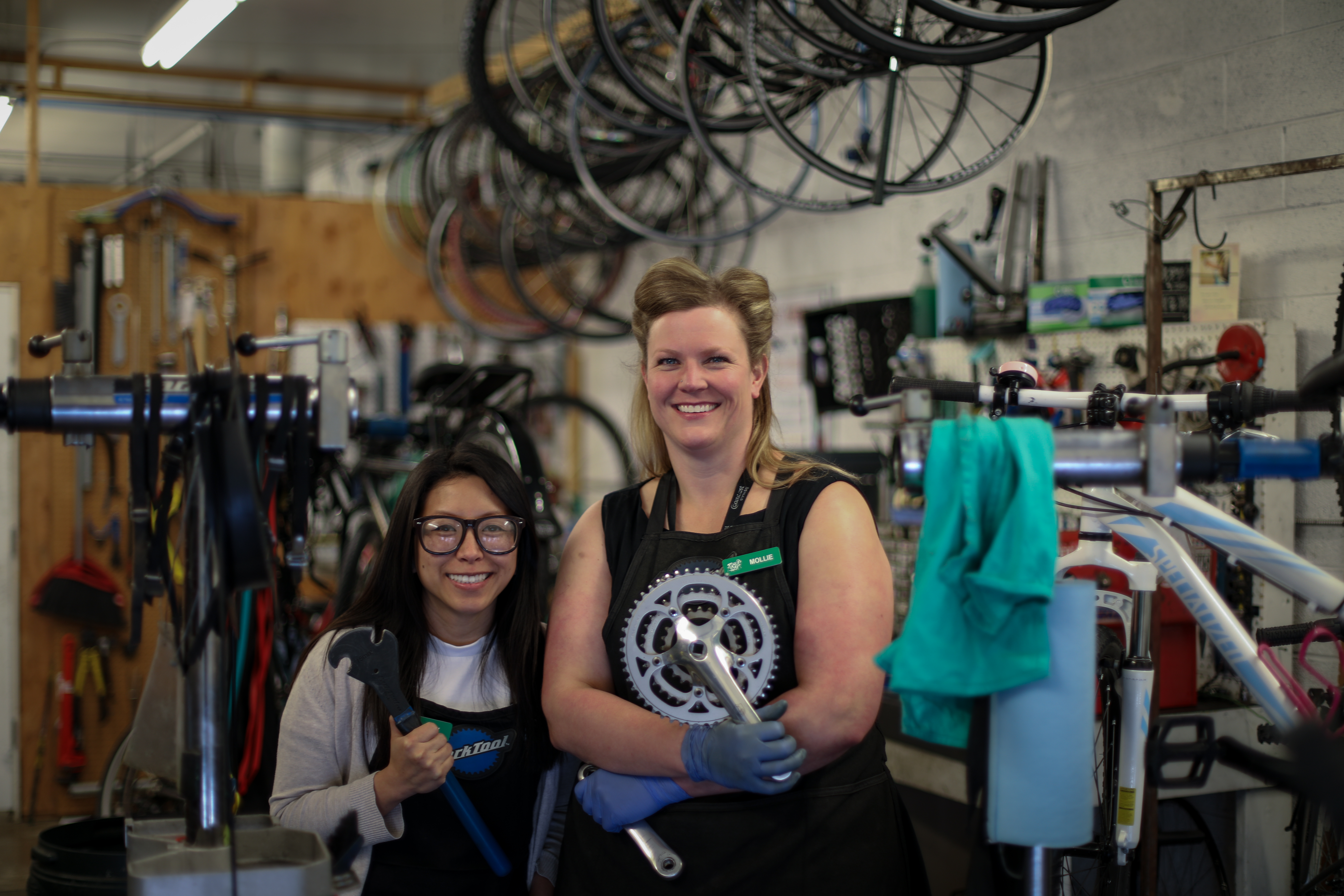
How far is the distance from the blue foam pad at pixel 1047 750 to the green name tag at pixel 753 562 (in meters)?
0.63

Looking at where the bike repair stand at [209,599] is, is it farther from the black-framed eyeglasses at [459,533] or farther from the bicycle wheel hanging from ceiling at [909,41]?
the bicycle wheel hanging from ceiling at [909,41]

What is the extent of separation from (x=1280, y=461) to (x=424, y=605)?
1436mm

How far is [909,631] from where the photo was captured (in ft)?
3.67

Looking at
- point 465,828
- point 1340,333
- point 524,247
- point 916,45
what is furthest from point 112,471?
point 1340,333

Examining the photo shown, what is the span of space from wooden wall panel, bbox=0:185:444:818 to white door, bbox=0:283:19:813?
27mm

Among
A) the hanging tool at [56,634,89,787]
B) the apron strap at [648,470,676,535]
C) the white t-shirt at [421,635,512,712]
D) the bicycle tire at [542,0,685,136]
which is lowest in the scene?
the hanging tool at [56,634,89,787]

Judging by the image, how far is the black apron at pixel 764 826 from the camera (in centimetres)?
165

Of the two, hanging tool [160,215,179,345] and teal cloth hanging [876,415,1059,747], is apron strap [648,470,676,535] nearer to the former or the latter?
teal cloth hanging [876,415,1059,747]

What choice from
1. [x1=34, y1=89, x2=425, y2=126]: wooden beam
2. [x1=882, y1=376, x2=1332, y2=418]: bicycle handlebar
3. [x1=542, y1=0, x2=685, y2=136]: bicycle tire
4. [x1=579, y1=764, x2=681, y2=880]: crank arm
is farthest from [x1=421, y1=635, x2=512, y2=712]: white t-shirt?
[x1=34, y1=89, x2=425, y2=126]: wooden beam

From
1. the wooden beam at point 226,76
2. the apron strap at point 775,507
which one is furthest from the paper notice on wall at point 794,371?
the wooden beam at point 226,76

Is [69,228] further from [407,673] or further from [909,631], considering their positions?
[909,631]

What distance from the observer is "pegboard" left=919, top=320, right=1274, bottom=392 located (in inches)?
111

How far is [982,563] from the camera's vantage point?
1.10 metres

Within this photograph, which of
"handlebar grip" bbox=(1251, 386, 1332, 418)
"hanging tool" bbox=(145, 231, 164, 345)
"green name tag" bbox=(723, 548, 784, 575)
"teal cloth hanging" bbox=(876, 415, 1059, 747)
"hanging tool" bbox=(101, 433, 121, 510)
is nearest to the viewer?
"teal cloth hanging" bbox=(876, 415, 1059, 747)
